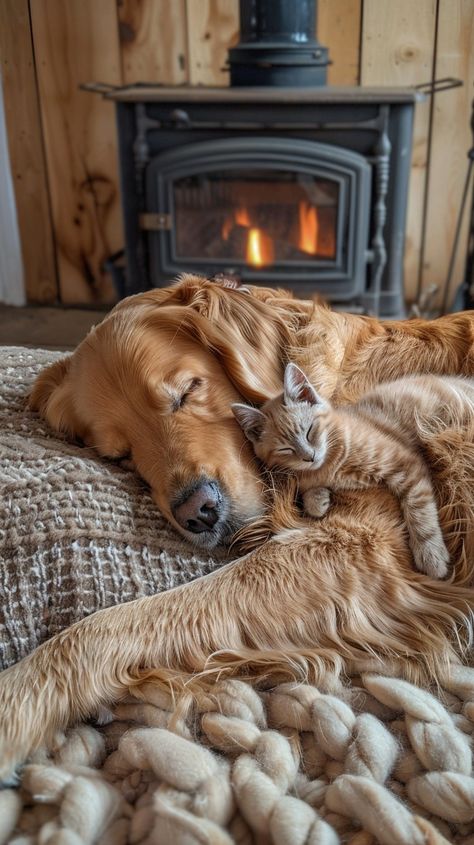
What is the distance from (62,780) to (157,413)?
69 cm

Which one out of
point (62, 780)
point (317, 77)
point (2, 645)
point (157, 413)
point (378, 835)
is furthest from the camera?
point (317, 77)

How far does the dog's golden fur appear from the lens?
125 cm

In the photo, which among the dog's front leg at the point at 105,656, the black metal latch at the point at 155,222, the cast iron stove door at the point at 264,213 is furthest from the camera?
the black metal latch at the point at 155,222

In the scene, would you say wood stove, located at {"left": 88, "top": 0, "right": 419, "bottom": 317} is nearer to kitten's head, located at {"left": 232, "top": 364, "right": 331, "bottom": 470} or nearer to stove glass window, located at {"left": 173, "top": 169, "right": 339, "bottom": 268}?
stove glass window, located at {"left": 173, "top": 169, "right": 339, "bottom": 268}

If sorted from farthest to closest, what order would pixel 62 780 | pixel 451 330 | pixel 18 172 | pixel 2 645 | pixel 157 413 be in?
pixel 18 172, pixel 451 330, pixel 157 413, pixel 2 645, pixel 62 780

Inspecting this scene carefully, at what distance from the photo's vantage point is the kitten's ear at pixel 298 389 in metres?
1.41

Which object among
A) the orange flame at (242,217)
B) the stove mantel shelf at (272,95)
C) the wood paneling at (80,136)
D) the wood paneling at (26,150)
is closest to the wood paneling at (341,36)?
the stove mantel shelf at (272,95)

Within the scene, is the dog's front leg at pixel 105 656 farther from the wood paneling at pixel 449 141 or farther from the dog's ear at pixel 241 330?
the wood paneling at pixel 449 141

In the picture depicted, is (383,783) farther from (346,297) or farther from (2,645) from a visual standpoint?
(346,297)

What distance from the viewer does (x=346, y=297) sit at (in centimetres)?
392

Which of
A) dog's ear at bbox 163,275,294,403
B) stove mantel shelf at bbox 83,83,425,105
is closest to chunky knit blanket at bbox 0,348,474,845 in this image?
dog's ear at bbox 163,275,294,403

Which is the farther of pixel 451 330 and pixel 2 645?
pixel 451 330

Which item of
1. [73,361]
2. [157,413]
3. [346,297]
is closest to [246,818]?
[157,413]

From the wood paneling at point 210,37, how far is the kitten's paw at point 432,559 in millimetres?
3500
